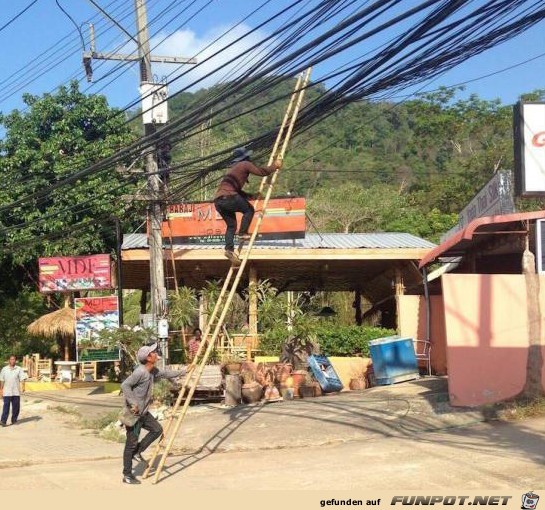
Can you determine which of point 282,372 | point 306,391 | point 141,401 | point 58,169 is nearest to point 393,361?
point 306,391

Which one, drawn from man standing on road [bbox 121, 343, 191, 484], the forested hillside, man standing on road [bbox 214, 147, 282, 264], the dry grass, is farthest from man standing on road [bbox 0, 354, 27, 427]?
the forested hillside

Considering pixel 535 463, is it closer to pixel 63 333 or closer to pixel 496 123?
pixel 63 333

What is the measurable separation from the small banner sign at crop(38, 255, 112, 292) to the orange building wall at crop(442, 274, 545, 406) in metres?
13.0

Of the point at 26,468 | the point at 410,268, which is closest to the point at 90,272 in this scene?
the point at 410,268

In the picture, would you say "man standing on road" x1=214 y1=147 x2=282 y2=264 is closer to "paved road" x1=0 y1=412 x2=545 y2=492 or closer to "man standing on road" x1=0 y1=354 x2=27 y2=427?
"paved road" x1=0 y1=412 x2=545 y2=492

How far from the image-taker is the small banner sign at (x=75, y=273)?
74.2ft

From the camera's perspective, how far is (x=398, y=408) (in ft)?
39.5

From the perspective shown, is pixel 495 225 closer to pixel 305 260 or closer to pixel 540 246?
pixel 540 246

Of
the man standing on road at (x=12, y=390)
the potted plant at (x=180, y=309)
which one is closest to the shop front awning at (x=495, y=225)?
the potted plant at (x=180, y=309)

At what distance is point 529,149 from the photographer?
1207cm

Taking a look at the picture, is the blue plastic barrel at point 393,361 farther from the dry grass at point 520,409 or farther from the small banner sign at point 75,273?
the small banner sign at point 75,273

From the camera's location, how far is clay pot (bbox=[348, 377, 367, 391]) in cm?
1635

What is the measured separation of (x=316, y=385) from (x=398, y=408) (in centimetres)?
344

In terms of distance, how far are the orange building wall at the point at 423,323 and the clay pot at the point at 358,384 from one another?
1.34m
